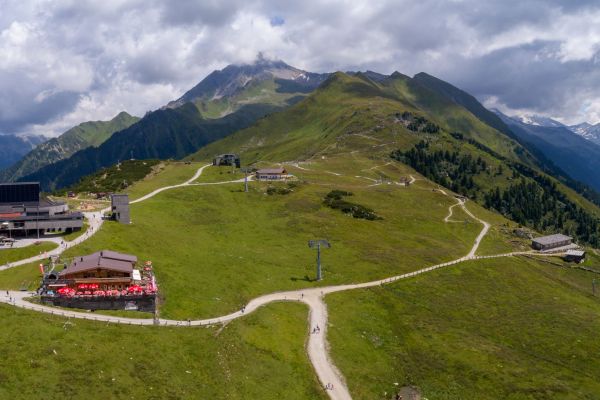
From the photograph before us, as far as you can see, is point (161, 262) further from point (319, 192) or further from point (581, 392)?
point (319, 192)

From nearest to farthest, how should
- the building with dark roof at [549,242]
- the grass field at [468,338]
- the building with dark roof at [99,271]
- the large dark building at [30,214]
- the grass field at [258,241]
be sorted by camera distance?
the grass field at [468,338] → the building with dark roof at [99,271] → the grass field at [258,241] → the large dark building at [30,214] → the building with dark roof at [549,242]

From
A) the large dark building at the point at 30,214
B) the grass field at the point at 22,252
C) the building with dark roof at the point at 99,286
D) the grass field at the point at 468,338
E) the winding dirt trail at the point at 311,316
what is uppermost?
the large dark building at the point at 30,214

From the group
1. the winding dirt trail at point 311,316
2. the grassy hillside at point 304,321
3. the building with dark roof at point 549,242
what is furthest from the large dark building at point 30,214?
the building with dark roof at point 549,242

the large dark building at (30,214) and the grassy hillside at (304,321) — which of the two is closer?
the grassy hillside at (304,321)

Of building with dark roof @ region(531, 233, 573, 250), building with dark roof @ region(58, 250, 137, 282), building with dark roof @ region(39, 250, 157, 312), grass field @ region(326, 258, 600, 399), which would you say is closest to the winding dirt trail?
grass field @ region(326, 258, 600, 399)

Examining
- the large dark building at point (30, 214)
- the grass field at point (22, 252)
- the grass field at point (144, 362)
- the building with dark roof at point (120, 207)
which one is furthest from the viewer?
the building with dark roof at point (120, 207)

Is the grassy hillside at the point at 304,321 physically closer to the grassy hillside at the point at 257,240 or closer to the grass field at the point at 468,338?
the grass field at the point at 468,338

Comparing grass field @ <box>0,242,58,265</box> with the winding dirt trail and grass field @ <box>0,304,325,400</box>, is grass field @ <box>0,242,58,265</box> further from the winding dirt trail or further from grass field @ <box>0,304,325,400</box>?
grass field @ <box>0,304,325,400</box>
